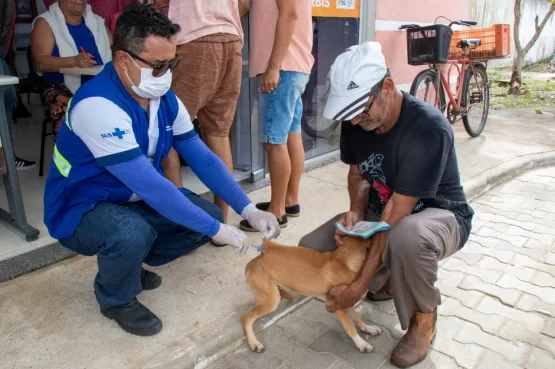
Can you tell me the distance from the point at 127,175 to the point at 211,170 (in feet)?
1.84

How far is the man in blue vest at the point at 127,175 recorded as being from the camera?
2236 mm

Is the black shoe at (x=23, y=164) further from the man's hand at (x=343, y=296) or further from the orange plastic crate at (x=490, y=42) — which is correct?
the orange plastic crate at (x=490, y=42)

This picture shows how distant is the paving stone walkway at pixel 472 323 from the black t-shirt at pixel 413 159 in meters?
0.59

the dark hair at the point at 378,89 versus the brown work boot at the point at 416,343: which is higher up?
the dark hair at the point at 378,89

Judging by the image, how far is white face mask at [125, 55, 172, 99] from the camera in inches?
91.4

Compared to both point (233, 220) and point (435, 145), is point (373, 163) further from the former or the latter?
point (233, 220)

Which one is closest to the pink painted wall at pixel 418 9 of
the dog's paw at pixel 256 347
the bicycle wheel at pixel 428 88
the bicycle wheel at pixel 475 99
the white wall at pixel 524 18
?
the bicycle wheel at pixel 428 88

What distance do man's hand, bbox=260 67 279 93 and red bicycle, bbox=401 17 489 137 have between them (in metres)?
2.94

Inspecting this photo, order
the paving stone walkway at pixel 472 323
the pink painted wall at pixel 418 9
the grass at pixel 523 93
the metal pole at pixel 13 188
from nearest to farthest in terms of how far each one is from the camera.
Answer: the paving stone walkway at pixel 472 323, the metal pole at pixel 13 188, the pink painted wall at pixel 418 9, the grass at pixel 523 93

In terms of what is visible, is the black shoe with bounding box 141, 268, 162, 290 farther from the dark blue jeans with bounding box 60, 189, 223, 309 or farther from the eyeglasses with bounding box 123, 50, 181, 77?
the eyeglasses with bounding box 123, 50, 181, 77

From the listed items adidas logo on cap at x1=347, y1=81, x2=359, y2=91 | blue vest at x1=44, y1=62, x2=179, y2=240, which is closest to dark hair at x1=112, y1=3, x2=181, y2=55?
blue vest at x1=44, y1=62, x2=179, y2=240

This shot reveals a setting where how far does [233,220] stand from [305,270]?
60.6 inches

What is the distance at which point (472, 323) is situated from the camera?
2.76 metres

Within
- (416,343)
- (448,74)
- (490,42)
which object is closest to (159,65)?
(416,343)
